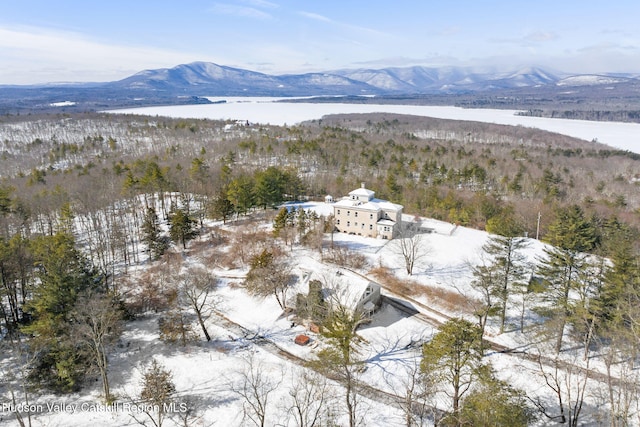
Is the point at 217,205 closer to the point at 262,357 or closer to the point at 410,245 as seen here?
the point at 410,245

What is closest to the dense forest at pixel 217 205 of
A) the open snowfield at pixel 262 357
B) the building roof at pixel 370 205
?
the open snowfield at pixel 262 357

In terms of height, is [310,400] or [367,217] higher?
[367,217]

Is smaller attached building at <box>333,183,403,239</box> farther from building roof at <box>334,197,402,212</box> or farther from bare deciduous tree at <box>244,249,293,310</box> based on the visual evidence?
bare deciduous tree at <box>244,249,293,310</box>

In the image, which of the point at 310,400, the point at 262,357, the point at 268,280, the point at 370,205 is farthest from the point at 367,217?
the point at 310,400

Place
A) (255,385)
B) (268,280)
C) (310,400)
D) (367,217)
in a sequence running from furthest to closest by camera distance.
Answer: (367,217), (268,280), (255,385), (310,400)

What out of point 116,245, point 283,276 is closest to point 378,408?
point 283,276

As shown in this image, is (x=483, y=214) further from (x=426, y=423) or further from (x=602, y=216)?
(x=426, y=423)
